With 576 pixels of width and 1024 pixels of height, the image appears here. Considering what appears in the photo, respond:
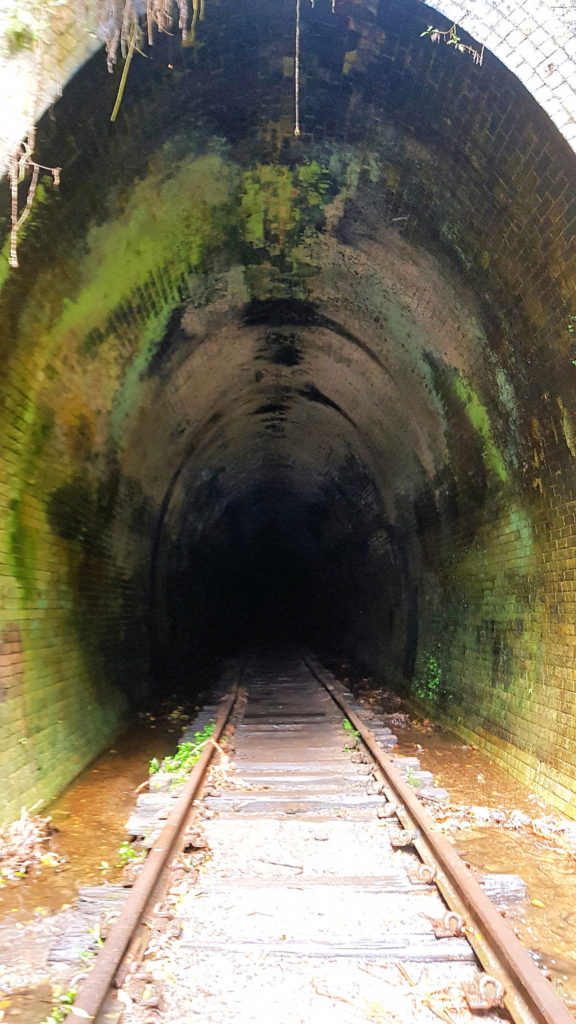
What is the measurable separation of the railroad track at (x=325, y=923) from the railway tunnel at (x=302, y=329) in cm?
175

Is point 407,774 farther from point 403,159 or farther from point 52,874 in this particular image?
point 403,159

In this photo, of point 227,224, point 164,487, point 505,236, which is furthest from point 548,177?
point 164,487

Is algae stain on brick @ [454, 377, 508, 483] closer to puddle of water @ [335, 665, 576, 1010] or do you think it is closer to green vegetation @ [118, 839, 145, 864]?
puddle of water @ [335, 665, 576, 1010]

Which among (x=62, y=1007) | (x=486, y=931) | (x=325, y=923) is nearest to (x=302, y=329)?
(x=325, y=923)

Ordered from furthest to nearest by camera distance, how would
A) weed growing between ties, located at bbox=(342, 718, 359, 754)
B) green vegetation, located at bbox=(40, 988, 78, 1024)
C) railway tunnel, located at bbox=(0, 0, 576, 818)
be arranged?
weed growing between ties, located at bbox=(342, 718, 359, 754)
railway tunnel, located at bbox=(0, 0, 576, 818)
green vegetation, located at bbox=(40, 988, 78, 1024)

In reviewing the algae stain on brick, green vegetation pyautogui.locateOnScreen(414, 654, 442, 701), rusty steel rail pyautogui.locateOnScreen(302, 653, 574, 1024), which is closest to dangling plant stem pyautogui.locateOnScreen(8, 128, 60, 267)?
rusty steel rail pyautogui.locateOnScreen(302, 653, 574, 1024)

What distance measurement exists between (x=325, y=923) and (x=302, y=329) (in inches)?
281

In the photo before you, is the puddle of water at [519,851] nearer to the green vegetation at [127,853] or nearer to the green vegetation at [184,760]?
the green vegetation at [184,760]

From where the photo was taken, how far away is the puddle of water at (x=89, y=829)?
13.7 feet

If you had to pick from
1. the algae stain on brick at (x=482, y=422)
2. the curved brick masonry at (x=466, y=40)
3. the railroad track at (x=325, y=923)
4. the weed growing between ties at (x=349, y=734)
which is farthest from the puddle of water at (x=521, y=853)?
the curved brick masonry at (x=466, y=40)

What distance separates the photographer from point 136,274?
6168 millimetres

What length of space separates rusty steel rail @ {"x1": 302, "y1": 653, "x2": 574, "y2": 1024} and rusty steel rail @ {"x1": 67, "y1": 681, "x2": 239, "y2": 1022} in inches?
52.4

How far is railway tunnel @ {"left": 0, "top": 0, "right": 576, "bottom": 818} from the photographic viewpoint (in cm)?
482

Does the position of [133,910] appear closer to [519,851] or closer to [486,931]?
[486,931]
